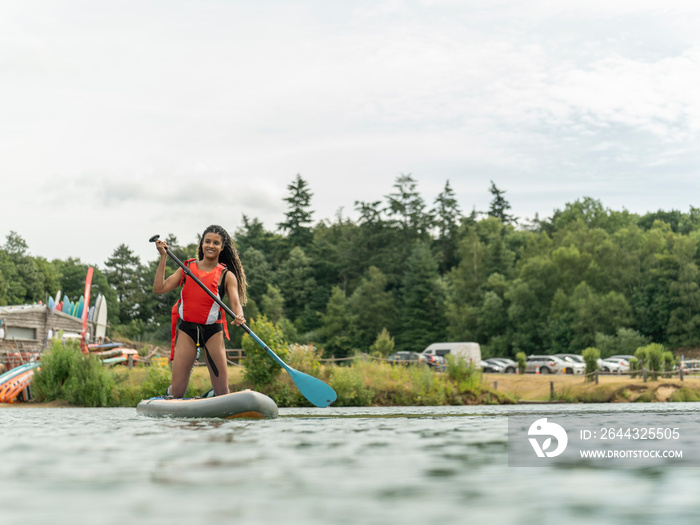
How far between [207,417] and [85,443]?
11.3 ft

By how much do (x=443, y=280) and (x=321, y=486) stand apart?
84.5m

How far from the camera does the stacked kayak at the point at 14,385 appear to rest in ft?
78.3

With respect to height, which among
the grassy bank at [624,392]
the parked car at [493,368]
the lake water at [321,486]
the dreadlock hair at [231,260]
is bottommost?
the parked car at [493,368]

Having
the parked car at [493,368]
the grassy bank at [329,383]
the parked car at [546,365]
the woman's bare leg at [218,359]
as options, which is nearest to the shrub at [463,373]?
the grassy bank at [329,383]

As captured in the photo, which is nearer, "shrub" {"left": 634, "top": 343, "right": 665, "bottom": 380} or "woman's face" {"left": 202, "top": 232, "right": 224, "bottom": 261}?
"woman's face" {"left": 202, "top": 232, "right": 224, "bottom": 261}

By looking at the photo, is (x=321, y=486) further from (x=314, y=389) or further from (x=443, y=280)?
(x=443, y=280)

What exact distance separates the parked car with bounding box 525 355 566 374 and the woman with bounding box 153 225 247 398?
41.7 meters

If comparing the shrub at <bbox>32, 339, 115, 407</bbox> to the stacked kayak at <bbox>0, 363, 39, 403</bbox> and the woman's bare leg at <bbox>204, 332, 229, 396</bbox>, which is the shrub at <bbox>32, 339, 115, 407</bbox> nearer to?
the stacked kayak at <bbox>0, 363, 39, 403</bbox>

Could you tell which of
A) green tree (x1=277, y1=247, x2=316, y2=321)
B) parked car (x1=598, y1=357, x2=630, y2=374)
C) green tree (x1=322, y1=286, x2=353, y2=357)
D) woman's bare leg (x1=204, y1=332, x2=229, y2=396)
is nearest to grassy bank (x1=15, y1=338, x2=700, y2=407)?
woman's bare leg (x1=204, y1=332, x2=229, y2=396)

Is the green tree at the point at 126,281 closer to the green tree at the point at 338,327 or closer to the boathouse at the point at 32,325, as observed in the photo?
the green tree at the point at 338,327

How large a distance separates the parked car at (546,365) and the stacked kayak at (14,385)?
107 ft

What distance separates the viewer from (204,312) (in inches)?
358

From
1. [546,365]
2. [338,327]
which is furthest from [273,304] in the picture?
[546,365]

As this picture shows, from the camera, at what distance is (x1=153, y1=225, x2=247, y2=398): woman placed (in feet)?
29.8
